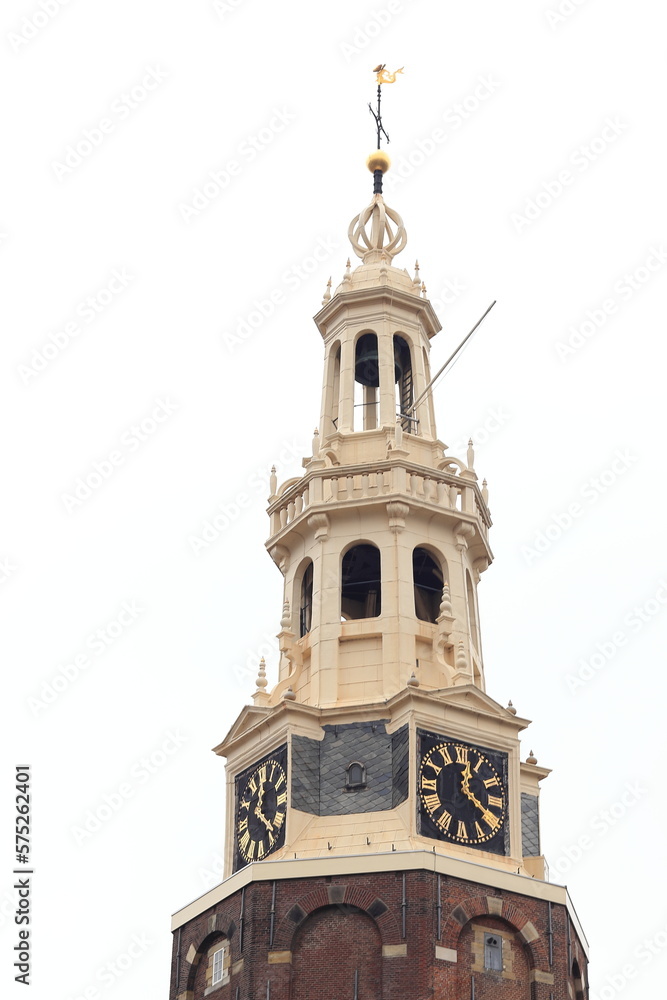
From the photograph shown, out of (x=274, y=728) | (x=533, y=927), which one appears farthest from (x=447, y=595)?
(x=533, y=927)

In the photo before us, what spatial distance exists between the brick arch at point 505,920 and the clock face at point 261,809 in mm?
5699

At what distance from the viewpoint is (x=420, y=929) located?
185 feet

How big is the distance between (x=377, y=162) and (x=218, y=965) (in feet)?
104

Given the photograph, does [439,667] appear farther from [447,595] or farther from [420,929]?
[420,929]

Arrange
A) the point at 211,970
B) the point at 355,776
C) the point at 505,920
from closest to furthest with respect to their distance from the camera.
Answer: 1. the point at 505,920
2. the point at 211,970
3. the point at 355,776

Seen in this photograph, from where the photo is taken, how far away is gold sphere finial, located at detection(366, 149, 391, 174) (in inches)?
3036

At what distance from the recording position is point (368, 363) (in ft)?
239

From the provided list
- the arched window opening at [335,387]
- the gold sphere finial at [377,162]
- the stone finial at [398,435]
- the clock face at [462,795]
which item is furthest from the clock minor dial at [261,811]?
the gold sphere finial at [377,162]

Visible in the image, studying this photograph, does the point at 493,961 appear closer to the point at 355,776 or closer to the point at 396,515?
the point at 355,776

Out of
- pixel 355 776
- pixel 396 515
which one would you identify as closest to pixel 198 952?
pixel 355 776

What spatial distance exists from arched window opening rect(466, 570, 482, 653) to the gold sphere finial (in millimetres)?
17501

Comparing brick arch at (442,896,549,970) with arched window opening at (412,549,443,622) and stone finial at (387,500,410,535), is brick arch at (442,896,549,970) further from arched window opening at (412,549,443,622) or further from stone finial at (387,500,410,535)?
stone finial at (387,500,410,535)

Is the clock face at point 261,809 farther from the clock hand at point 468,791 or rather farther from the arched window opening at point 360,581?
the arched window opening at point 360,581

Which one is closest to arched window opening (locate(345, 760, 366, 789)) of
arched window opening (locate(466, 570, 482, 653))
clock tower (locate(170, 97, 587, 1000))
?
clock tower (locate(170, 97, 587, 1000))
